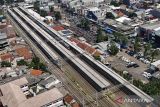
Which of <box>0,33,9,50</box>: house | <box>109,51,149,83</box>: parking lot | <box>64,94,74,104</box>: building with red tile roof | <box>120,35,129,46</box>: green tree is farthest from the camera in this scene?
<box>0,33,9,50</box>: house

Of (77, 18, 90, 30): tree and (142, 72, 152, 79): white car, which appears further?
(77, 18, 90, 30): tree

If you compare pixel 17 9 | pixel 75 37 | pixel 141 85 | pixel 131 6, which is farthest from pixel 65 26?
pixel 141 85

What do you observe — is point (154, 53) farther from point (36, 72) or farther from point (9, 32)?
point (9, 32)

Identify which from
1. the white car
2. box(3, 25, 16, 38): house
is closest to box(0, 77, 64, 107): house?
the white car

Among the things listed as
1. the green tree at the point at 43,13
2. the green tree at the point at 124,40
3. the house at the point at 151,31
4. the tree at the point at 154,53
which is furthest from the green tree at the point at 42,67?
the green tree at the point at 43,13

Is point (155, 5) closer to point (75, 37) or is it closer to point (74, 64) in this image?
point (75, 37)

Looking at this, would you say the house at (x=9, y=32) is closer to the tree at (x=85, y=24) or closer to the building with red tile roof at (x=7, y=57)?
the building with red tile roof at (x=7, y=57)

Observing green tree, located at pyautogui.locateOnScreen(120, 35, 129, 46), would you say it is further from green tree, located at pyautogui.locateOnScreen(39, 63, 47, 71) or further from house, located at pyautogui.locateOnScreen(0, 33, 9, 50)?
house, located at pyautogui.locateOnScreen(0, 33, 9, 50)
